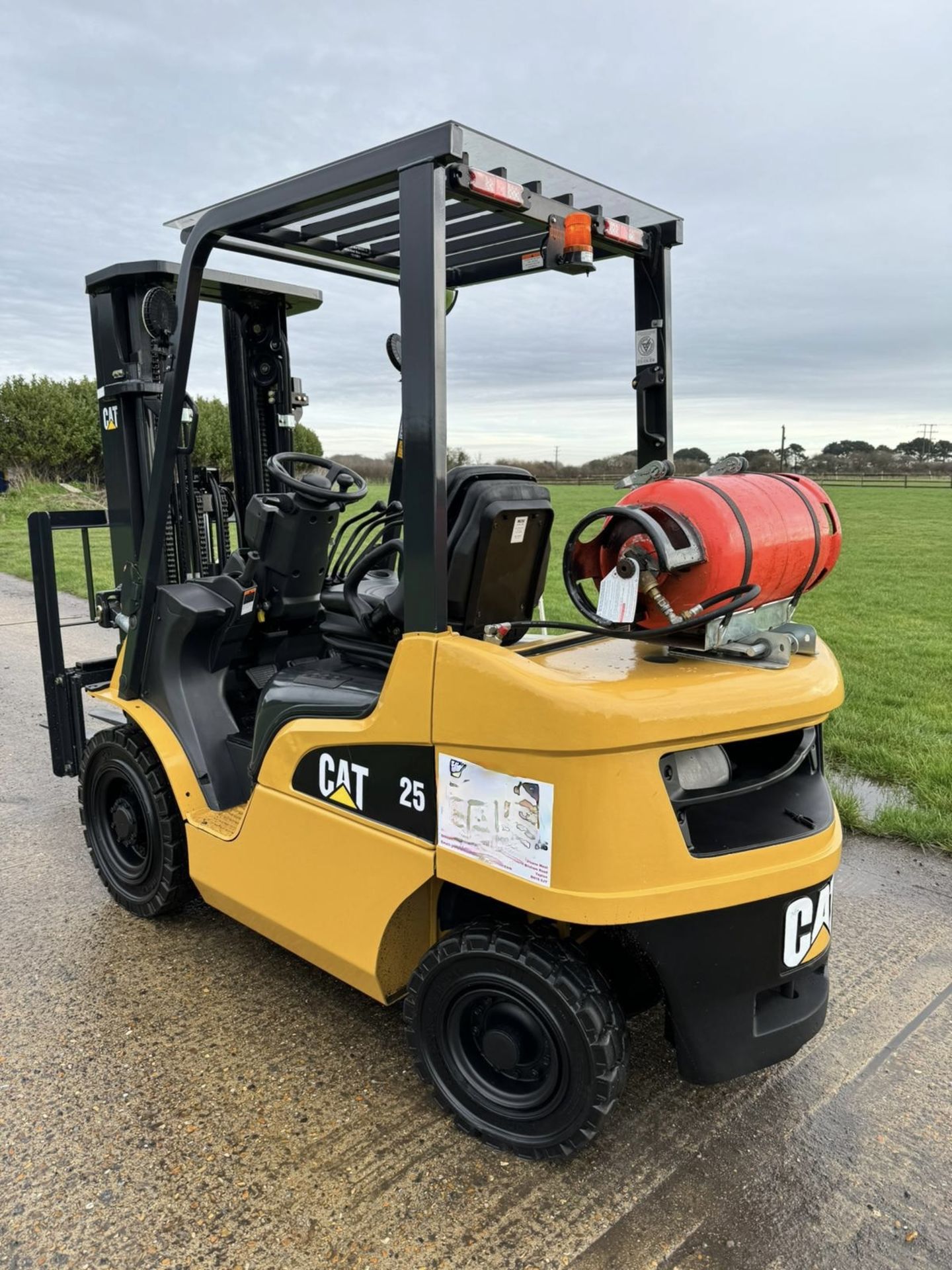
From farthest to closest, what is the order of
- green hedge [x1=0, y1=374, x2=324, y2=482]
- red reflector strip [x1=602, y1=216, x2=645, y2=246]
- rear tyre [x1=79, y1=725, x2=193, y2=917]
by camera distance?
green hedge [x1=0, y1=374, x2=324, y2=482], rear tyre [x1=79, y1=725, x2=193, y2=917], red reflector strip [x1=602, y1=216, x2=645, y2=246]

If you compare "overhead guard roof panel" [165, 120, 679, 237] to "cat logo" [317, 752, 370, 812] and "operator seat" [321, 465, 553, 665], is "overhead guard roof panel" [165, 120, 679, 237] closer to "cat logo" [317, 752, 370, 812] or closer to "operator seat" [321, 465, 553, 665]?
"operator seat" [321, 465, 553, 665]

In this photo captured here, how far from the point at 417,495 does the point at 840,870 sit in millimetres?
2872

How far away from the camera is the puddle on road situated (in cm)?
485

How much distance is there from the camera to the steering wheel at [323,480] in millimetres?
3232

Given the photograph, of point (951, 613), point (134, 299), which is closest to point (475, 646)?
point (134, 299)

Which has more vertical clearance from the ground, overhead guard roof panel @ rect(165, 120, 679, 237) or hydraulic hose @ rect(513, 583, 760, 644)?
overhead guard roof panel @ rect(165, 120, 679, 237)

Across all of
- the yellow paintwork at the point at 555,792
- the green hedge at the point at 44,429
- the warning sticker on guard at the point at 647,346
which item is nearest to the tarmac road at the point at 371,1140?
the yellow paintwork at the point at 555,792

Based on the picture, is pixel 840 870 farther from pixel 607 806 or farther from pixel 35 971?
pixel 35 971

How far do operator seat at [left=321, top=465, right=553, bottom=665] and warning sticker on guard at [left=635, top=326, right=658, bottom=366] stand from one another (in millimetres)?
900

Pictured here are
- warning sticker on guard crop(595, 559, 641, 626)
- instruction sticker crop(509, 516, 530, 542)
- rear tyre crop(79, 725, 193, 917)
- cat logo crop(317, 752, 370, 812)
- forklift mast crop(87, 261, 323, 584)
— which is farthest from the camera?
forklift mast crop(87, 261, 323, 584)

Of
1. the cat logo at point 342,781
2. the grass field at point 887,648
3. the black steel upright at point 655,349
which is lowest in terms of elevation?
the grass field at point 887,648

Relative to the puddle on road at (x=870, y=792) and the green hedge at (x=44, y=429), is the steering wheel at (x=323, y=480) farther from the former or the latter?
the green hedge at (x=44, y=429)

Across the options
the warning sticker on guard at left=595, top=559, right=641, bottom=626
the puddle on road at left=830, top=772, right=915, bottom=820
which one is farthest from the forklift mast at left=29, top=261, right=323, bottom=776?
the puddle on road at left=830, top=772, right=915, bottom=820

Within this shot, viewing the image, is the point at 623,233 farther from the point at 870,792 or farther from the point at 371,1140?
the point at 870,792
